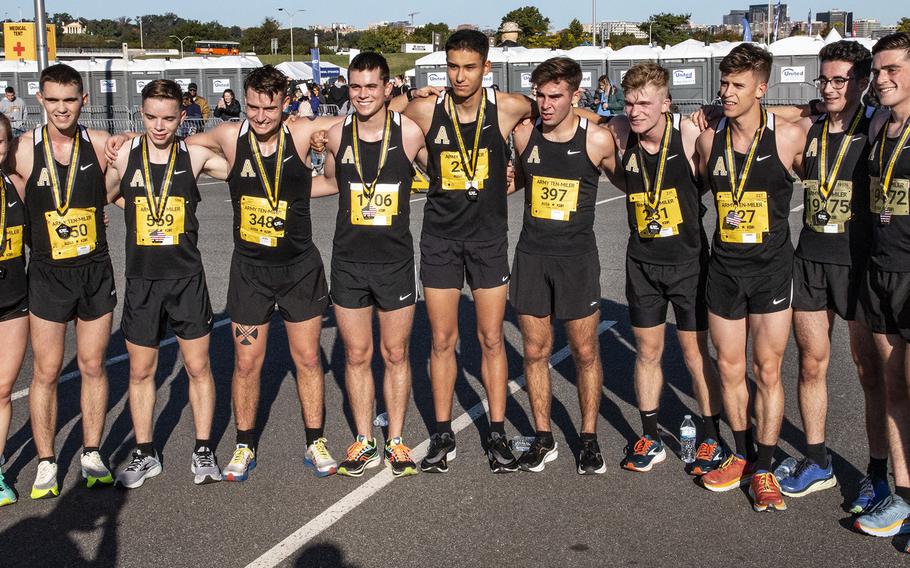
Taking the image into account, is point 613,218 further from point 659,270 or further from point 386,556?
point 386,556

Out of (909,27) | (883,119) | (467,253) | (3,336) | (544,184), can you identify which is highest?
(909,27)

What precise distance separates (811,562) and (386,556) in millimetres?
2049

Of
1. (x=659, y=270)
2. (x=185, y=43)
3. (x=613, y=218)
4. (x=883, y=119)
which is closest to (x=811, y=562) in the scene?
(x=659, y=270)

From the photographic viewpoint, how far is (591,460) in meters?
5.72

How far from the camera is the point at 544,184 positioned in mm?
5711

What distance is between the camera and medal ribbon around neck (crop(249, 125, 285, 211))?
18.4 ft

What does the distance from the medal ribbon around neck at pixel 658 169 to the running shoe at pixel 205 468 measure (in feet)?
9.83

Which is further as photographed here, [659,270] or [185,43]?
[185,43]

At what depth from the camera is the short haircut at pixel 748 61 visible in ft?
17.0

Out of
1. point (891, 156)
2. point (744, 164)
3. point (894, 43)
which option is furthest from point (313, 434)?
point (894, 43)

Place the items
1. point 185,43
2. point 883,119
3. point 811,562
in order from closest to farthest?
point 811,562
point 883,119
point 185,43

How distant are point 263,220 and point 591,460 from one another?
242 centimetres

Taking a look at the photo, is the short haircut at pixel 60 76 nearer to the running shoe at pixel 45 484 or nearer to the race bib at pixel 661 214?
the running shoe at pixel 45 484

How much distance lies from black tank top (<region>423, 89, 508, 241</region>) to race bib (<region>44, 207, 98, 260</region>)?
2014mm
